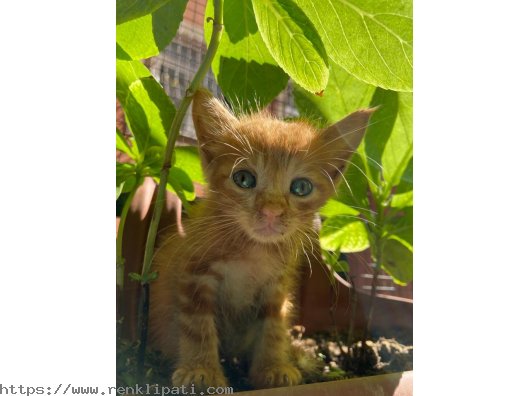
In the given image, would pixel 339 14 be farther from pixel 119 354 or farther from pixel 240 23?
pixel 119 354

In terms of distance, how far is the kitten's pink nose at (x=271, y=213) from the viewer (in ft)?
2.25

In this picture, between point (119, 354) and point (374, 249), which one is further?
point (374, 249)

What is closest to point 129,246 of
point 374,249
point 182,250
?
point 182,250

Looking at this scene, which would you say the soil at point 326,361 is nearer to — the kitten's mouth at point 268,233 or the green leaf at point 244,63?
the kitten's mouth at point 268,233

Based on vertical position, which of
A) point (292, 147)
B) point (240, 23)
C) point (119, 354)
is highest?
point (240, 23)

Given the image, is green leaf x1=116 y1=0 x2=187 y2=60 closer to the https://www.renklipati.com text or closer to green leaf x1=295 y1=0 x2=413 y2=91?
green leaf x1=295 y1=0 x2=413 y2=91

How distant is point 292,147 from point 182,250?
0.55ft

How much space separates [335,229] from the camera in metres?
0.74

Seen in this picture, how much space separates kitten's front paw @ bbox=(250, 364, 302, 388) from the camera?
692 mm

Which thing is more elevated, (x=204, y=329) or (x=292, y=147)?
(x=292, y=147)

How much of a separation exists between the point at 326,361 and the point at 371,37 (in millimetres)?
394

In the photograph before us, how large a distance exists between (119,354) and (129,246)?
0.11 metres

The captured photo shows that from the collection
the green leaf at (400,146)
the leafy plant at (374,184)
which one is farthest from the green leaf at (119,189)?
the green leaf at (400,146)
